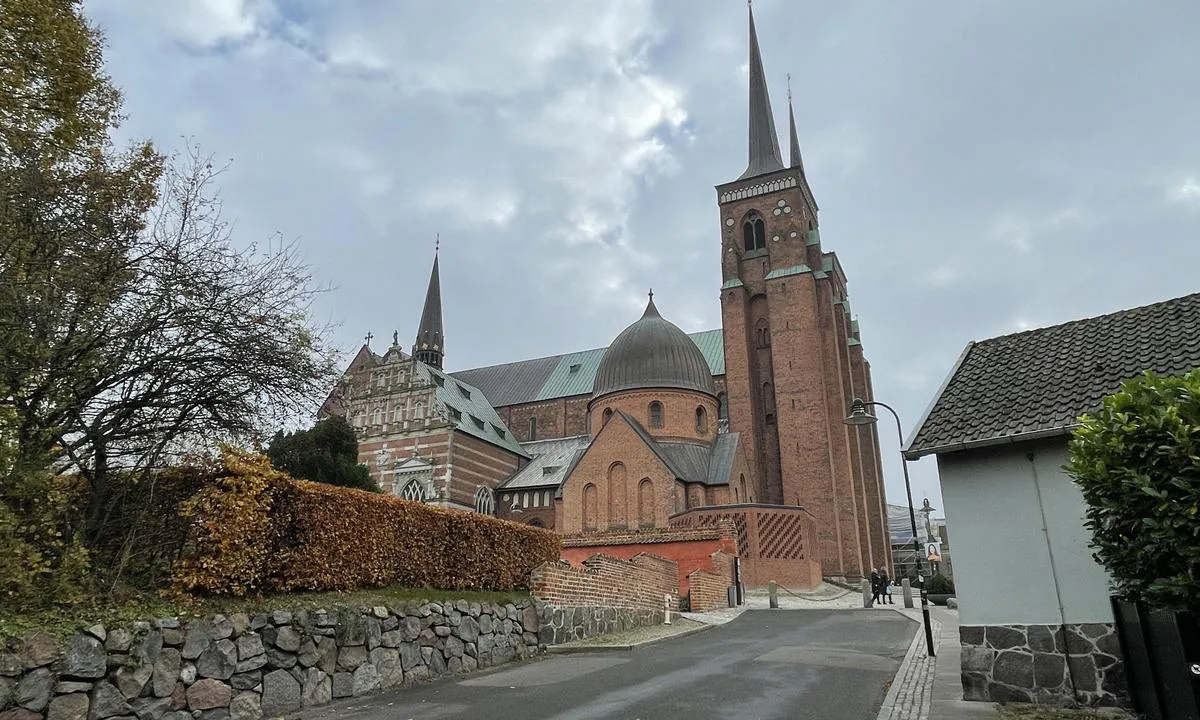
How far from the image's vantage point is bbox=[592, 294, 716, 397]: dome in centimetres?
4247

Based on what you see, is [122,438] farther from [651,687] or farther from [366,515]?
[651,687]

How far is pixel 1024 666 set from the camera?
352 inches

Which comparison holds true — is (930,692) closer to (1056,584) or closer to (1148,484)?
(1056,584)

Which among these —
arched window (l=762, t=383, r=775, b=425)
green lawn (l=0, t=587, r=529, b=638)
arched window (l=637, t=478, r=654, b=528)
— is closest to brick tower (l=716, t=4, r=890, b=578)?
arched window (l=762, t=383, r=775, b=425)

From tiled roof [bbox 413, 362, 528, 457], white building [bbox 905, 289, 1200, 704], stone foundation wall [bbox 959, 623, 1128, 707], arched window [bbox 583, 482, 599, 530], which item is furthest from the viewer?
tiled roof [bbox 413, 362, 528, 457]

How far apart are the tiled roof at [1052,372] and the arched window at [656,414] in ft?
98.9

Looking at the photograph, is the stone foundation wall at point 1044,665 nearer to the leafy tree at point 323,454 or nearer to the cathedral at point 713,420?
the leafy tree at point 323,454

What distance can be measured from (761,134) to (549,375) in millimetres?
26582

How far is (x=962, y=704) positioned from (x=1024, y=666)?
0.94 metres

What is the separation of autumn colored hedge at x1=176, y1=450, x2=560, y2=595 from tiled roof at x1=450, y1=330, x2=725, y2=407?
→ 45.4 meters

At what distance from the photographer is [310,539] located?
397 inches

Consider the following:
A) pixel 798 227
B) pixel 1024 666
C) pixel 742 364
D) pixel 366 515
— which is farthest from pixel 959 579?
pixel 798 227

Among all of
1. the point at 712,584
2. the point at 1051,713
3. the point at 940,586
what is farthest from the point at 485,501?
the point at 1051,713

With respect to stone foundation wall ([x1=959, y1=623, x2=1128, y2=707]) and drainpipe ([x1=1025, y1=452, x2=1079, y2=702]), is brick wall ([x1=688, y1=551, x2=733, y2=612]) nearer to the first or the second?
stone foundation wall ([x1=959, y1=623, x2=1128, y2=707])
